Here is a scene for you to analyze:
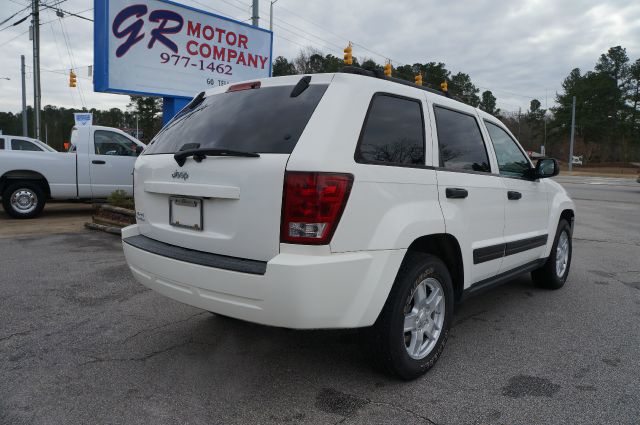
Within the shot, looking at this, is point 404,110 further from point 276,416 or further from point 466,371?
point 276,416

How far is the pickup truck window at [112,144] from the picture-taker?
10375 mm

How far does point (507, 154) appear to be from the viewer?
436cm

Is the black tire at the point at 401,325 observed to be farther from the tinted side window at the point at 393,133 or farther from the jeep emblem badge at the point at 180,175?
the jeep emblem badge at the point at 180,175

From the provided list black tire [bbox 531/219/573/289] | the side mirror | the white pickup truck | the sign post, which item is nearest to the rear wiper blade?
the side mirror

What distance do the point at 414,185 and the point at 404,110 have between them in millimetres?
536

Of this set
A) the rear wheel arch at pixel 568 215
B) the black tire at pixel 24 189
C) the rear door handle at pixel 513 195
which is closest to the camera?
the rear door handle at pixel 513 195

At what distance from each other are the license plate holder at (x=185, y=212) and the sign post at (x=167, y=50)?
721 cm

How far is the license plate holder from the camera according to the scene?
288 cm

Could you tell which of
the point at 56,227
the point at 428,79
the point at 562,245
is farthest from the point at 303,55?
the point at 562,245

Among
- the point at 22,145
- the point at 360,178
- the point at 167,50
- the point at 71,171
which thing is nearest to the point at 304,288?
the point at 360,178

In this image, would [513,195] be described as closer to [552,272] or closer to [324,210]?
[552,272]

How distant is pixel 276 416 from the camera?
2.63 m

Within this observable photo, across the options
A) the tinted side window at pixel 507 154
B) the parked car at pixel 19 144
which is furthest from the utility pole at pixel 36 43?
the tinted side window at pixel 507 154

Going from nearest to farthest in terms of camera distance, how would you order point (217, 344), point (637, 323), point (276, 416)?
point (276, 416) < point (217, 344) < point (637, 323)
